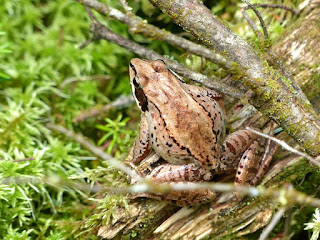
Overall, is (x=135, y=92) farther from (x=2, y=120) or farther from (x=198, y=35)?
(x=2, y=120)

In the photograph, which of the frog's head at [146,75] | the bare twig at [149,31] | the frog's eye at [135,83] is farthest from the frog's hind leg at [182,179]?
the bare twig at [149,31]

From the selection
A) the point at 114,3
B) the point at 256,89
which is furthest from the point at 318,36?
the point at 114,3

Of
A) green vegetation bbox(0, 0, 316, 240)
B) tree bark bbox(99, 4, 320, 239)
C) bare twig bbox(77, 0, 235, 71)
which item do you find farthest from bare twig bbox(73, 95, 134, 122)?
bare twig bbox(77, 0, 235, 71)

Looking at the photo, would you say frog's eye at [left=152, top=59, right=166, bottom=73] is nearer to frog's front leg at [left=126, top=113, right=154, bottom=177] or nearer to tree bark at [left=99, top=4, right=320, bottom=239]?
frog's front leg at [left=126, top=113, right=154, bottom=177]

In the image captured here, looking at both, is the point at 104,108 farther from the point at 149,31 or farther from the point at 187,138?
the point at 149,31

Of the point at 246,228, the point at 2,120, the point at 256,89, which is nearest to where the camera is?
the point at 256,89

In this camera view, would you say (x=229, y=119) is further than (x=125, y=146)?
No

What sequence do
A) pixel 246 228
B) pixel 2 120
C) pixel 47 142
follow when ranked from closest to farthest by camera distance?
pixel 246 228 < pixel 2 120 < pixel 47 142

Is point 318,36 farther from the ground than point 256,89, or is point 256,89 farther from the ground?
point 318,36
